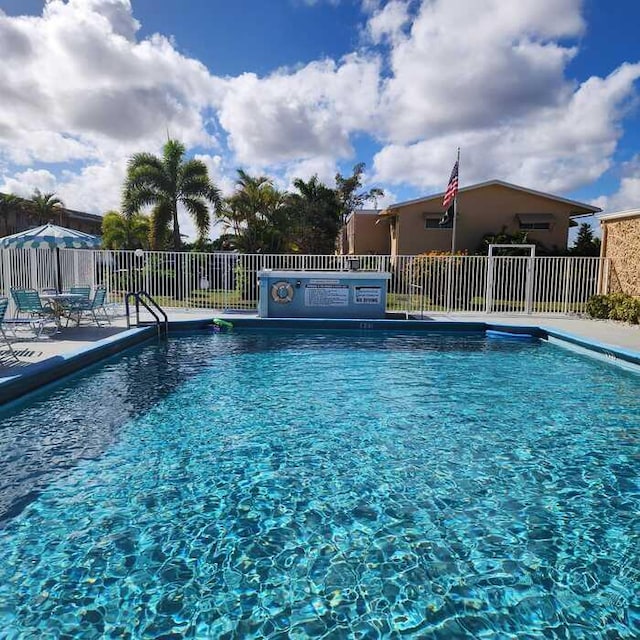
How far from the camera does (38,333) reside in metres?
9.84

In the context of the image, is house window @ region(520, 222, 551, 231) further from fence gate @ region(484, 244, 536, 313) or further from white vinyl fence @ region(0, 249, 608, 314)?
fence gate @ region(484, 244, 536, 313)

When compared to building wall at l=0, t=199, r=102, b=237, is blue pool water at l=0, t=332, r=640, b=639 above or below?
below

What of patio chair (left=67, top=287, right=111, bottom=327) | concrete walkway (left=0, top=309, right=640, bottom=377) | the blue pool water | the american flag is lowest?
the blue pool water

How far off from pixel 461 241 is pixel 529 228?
3190 millimetres

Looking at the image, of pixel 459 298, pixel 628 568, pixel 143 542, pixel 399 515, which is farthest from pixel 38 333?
pixel 459 298

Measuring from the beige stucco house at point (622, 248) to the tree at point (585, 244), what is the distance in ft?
23.8

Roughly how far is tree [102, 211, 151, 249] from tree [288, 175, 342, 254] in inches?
357

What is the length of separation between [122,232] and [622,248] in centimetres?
2497

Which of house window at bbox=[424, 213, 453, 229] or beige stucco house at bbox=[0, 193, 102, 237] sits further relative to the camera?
beige stucco house at bbox=[0, 193, 102, 237]

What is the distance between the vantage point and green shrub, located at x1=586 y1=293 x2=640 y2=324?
1359cm

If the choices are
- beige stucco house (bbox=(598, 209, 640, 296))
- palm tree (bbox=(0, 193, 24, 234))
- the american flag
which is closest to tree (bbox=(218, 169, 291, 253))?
the american flag

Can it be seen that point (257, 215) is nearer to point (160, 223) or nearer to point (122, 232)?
point (160, 223)

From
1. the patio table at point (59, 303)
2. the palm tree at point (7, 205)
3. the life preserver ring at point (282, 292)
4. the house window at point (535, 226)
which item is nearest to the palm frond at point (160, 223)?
the life preserver ring at point (282, 292)

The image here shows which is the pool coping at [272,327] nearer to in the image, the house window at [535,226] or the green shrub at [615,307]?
the green shrub at [615,307]
